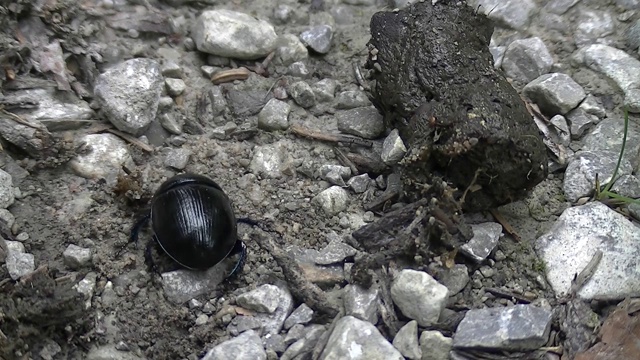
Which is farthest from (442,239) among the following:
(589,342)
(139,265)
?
(139,265)

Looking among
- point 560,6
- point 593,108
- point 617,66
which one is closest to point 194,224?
point 593,108

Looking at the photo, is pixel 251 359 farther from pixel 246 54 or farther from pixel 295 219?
pixel 246 54

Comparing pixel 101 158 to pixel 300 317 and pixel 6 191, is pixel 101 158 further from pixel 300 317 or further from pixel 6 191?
pixel 300 317

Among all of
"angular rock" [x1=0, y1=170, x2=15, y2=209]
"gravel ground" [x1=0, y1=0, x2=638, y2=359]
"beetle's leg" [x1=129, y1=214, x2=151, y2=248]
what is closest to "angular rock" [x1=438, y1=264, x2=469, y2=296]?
"gravel ground" [x1=0, y1=0, x2=638, y2=359]

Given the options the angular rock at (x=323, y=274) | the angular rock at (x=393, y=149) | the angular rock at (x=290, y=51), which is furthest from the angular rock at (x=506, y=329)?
the angular rock at (x=290, y=51)

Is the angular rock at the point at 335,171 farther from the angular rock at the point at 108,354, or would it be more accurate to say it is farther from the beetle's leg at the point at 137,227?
the angular rock at the point at 108,354

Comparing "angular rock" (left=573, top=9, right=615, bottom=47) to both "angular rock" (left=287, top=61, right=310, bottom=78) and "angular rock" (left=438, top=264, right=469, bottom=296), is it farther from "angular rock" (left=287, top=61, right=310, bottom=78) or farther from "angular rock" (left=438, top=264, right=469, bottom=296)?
"angular rock" (left=438, top=264, right=469, bottom=296)
